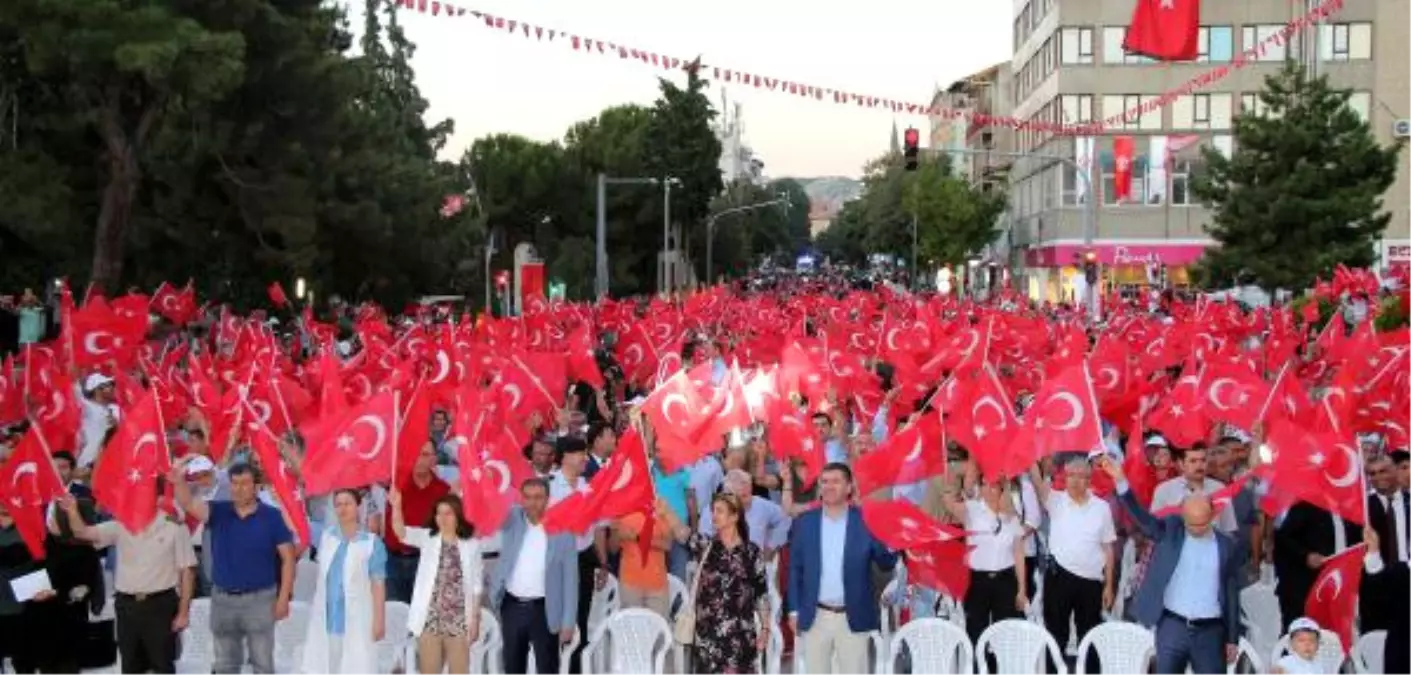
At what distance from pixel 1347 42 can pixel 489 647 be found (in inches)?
2473

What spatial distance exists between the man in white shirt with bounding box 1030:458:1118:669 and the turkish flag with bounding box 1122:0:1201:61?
2251 centimetres

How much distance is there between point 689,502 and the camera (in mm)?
12352

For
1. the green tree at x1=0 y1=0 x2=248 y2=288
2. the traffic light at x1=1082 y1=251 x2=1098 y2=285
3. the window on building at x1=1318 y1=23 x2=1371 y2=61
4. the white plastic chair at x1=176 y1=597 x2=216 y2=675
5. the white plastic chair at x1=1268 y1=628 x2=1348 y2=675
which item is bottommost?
the white plastic chair at x1=176 y1=597 x2=216 y2=675

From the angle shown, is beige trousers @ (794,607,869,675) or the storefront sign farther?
the storefront sign

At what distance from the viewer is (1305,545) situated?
10984 millimetres

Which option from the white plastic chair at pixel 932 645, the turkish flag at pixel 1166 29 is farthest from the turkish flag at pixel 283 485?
the turkish flag at pixel 1166 29

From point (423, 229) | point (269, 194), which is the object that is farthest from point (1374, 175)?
point (269, 194)

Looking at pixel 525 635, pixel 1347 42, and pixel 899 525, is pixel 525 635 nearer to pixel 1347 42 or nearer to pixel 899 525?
pixel 899 525

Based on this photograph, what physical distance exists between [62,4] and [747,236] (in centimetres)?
8737

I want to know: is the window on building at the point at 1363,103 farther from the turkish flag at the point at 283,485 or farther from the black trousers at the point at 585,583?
the turkish flag at the point at 283,485

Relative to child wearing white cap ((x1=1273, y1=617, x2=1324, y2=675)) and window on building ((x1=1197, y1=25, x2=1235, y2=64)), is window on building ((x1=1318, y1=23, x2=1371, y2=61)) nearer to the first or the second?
window on building ((x1=1197, y1=25, x2=1235, y2=64))

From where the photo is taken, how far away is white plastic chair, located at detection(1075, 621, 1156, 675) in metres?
9.80

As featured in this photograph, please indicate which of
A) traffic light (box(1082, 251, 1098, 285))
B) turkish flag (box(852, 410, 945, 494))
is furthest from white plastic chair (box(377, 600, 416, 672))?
traffic light (box(1082, 251, 1098, 285))

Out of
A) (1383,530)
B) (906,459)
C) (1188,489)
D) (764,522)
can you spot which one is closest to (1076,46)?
(906,459)
